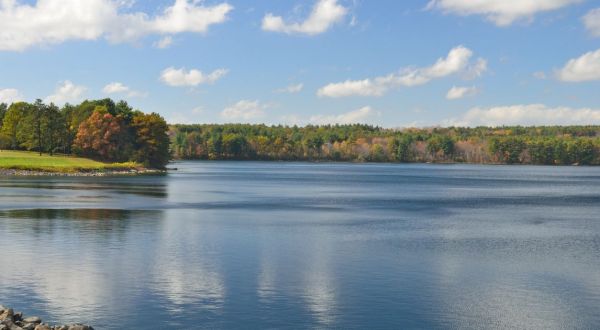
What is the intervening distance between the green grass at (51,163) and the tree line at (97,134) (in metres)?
4.08

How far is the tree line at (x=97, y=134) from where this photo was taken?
183625mm

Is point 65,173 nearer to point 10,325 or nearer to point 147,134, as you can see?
point 147,134

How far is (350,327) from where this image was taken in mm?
31422

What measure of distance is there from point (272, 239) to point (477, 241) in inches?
700

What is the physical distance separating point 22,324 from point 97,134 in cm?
Result: 15956

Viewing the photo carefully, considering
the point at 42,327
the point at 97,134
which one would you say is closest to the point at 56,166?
the point at 97,134

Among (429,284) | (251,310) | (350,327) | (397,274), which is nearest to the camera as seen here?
(350,327)

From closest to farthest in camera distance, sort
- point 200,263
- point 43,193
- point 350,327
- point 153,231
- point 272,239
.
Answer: point 350,327, point 200,263, point 272,239, point 153,231, point 43,193

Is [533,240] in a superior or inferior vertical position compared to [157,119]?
inferior

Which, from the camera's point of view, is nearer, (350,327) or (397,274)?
(350,327)

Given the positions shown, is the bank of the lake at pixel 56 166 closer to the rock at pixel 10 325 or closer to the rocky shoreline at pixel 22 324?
the rocky shoreline at pixel 22 324

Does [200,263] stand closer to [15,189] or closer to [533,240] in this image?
[533,240]

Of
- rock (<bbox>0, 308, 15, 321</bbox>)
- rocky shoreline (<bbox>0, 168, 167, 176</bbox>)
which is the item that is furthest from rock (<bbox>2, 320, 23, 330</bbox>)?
rocky shoreline (<bbox>0, 168, 167, 176</bbox>)

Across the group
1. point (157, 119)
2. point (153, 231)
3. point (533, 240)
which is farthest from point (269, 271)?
point (157, 119)
